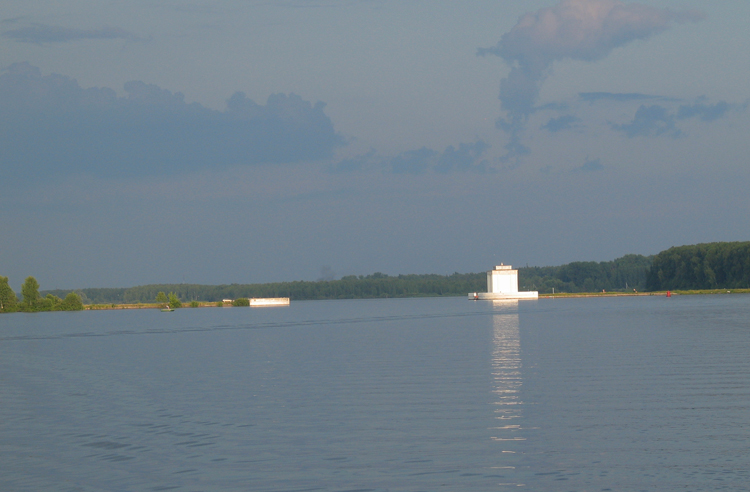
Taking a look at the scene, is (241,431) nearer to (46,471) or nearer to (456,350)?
(46,471)

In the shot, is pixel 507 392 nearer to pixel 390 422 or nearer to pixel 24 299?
pixel 390 422

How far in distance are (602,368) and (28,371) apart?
3041cm

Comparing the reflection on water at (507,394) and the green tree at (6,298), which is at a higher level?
the green tree at (6,298)

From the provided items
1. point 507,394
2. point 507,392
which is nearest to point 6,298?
point 507,392

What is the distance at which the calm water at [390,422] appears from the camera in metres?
16.0

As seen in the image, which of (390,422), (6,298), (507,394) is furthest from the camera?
(6,298)

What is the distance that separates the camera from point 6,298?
181 meters

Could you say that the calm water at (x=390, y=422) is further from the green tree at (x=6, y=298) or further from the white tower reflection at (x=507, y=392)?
the green tree at (x=6, y=298)

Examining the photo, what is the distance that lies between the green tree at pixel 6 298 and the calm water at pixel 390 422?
150 metres

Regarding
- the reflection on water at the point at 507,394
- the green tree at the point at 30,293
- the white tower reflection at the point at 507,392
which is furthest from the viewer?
the green tree at the point at 30,293

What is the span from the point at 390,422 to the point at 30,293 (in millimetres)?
181734

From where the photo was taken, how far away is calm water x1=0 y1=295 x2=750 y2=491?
15992mm

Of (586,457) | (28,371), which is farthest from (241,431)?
(28,371)

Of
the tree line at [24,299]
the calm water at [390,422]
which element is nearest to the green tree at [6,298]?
the tree line at [24,299]
